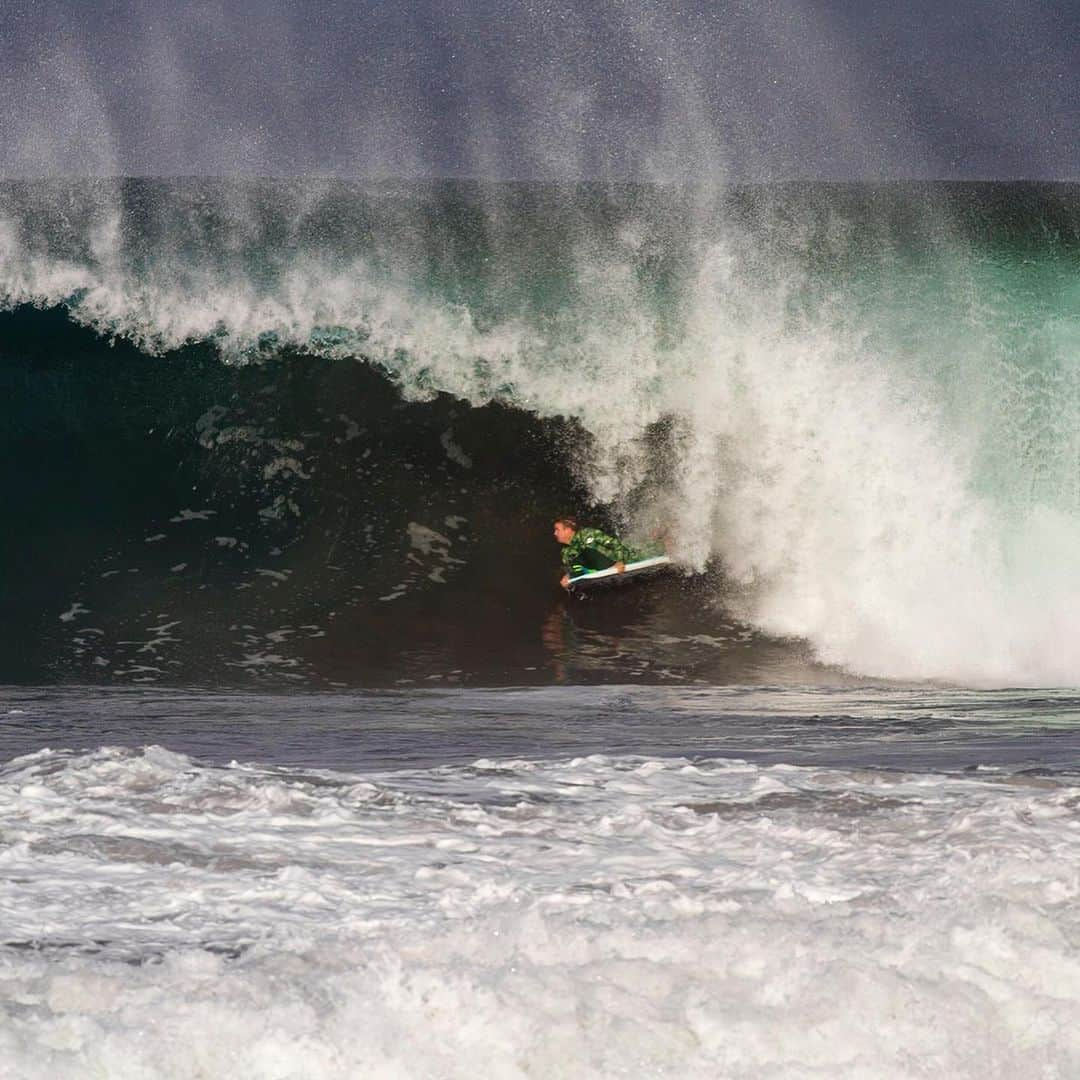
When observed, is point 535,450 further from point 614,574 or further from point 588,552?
point 614,574

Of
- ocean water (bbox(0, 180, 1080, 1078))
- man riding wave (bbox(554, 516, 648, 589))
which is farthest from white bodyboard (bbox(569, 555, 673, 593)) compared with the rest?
ocean water (bbox(0, 180, 1080, 1078))

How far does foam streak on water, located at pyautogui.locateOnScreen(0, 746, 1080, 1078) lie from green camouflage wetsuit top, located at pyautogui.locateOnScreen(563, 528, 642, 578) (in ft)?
18.3

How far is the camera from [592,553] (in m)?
10.4

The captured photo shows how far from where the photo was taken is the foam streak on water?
2793mm

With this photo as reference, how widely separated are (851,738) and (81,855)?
10.6 ft

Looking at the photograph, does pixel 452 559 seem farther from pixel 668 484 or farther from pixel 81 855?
pixel 81 855

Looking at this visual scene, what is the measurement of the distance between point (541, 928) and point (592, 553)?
23.6ft

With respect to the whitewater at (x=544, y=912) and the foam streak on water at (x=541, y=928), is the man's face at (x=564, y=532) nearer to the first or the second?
the whitewater at (x=544, y=912)

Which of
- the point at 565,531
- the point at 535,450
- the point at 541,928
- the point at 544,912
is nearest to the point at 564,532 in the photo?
the point at 565,531

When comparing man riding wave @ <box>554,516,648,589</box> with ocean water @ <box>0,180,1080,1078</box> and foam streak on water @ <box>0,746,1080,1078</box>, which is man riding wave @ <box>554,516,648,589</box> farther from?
foam streak on water @ <box>0,746,1080,1078</box>

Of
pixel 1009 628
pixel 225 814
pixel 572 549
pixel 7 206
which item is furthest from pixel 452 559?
pixel 7 206

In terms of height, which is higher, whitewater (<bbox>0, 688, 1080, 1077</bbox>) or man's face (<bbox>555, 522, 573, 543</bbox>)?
man's face (<bbox>555, 522, 573, 543</bbox>)

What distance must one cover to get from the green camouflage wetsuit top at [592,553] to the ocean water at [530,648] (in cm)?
34

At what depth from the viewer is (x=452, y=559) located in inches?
418
